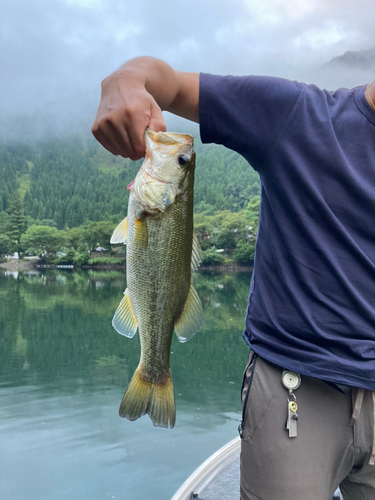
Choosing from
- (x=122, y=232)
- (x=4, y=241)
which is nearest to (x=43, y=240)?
(x=4, y=241)

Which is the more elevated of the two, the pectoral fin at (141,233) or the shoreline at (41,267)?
the pectoral fin at (141,233)

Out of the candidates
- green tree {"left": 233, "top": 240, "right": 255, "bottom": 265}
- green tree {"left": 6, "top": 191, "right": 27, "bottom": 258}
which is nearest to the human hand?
green tree {"left": 233, "top": 240, "right": 255, "bottom": 265}

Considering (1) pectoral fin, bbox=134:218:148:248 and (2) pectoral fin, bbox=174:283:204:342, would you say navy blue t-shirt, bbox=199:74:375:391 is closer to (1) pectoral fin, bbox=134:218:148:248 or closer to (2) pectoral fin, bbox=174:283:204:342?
(2) pectoral fin, bbox=174:283:204:342

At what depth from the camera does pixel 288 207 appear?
1.11m

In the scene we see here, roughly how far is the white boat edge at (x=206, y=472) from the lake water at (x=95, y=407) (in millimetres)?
5608

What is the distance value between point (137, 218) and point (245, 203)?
2318 inches

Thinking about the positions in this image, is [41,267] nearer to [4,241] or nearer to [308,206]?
[4,241]

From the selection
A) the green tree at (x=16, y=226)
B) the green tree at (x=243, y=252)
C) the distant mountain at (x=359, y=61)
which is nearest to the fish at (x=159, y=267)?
the green tree at (x=243, y=252)

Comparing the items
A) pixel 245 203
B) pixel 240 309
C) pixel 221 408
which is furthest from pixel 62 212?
pixel 221 408

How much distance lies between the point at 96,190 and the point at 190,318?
6884 cm

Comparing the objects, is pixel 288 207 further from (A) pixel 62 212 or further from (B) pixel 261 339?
(A) pixel 62 212

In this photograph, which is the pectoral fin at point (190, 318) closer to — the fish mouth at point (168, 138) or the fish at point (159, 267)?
the fish at point (159, 267)

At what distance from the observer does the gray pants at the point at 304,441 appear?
1.02m

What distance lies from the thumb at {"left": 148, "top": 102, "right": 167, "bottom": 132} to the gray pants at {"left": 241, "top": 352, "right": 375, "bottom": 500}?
26.5 inches
